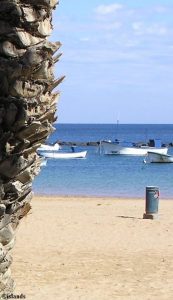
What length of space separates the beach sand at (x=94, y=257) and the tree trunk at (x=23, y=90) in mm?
2579

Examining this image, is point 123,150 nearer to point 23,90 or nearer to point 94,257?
point 94,257

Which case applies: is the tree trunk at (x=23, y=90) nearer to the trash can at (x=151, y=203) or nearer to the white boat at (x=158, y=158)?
the trash can at (x=151, y=203)

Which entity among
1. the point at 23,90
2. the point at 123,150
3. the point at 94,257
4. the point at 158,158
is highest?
the point at 23,90

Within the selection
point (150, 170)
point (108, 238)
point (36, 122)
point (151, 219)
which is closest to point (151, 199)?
point (151, 219)

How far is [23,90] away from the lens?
7.95 meters

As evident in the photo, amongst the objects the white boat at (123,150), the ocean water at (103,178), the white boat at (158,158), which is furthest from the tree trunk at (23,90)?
the white boat at (123,150)

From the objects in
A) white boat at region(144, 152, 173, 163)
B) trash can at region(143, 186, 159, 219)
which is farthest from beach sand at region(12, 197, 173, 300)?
white boat at region(144, 152, 173, 163)

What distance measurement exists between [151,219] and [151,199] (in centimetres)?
59

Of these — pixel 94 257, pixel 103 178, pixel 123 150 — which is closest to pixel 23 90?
pixel 94 257

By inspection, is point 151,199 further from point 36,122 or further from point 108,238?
point 36,122

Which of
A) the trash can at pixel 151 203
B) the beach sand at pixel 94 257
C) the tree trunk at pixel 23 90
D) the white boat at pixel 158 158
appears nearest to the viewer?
the tree trunk at pixel 23 90

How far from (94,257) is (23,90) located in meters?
6.72

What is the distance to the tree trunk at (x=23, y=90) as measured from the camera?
7.81m

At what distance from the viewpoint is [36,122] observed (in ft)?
26.3
